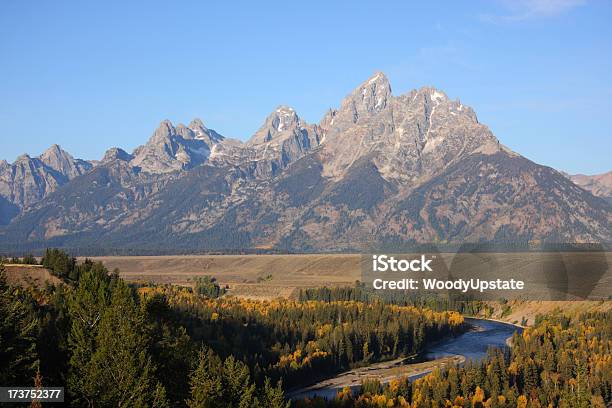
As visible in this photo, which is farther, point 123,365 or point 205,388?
point 205,388

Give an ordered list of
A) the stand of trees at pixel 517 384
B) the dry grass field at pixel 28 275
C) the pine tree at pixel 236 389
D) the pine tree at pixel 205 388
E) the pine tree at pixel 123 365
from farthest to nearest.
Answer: the dry grass field at pixel 28 275, the stand of trees at pixel 517 384, the pine tree at pixel 236 389, the pine tree at pixel 205 388, the pine tree at pixel 123 365

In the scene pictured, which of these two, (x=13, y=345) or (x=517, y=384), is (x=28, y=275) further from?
(x=517, y=384)

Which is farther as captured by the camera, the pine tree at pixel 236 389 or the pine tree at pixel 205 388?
the pine tree at pixel 236 389

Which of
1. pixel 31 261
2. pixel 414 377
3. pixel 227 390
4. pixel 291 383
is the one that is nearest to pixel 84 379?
pixel 227 390

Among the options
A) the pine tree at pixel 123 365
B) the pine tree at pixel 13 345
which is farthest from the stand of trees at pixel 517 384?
the pine tree at pixel 13 345

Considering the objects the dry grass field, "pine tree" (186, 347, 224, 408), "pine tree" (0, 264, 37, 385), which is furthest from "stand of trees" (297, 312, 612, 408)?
the dry grass field

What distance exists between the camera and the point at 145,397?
71.1 metres

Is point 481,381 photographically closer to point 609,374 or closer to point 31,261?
point 609,374

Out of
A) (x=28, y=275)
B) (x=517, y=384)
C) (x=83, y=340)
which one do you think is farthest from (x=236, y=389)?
(x=28, y=275)

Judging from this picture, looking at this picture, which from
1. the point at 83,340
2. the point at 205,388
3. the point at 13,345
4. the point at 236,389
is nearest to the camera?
the point at 13,345

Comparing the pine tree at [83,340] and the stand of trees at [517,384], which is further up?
the pine tree at [83,340]

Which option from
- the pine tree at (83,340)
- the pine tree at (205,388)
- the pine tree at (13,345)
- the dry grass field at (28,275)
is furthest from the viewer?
the dry grass field at (28,275)

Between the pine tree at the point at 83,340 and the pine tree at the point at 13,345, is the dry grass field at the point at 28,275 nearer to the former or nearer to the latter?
the pine tree at the point at 83,340

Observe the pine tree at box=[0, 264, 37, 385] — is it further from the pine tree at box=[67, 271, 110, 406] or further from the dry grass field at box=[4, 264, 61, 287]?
the dry grass field at box=[4, 264, 61, 287]
